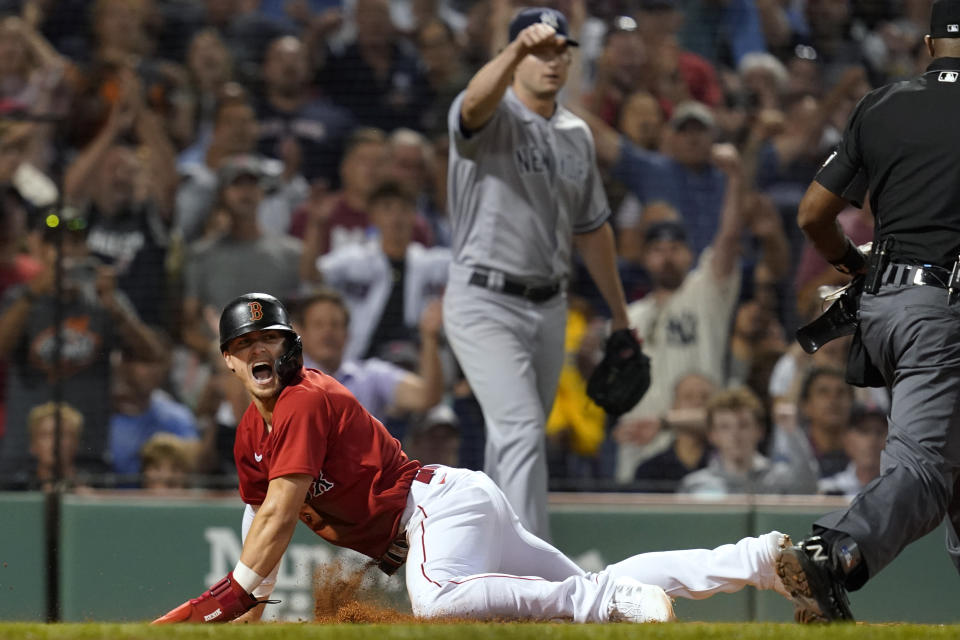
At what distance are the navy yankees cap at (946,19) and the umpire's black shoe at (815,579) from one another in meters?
1.68

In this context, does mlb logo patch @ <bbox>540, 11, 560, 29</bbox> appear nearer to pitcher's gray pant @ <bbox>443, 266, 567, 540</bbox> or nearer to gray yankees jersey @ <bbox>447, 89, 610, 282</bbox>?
gray yankees jersey @ <bbox>447, 89, 610, 282</bbox>

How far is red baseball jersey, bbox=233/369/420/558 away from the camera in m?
3.75

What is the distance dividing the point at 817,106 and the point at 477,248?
12.2 ft

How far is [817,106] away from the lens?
314 inches

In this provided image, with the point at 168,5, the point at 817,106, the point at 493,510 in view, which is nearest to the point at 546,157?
the point at 493,510

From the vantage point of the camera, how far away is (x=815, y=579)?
352 centimetres

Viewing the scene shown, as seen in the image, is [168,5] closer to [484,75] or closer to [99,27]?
[99,27]

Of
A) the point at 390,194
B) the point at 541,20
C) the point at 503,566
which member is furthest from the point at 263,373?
the point at 390,194

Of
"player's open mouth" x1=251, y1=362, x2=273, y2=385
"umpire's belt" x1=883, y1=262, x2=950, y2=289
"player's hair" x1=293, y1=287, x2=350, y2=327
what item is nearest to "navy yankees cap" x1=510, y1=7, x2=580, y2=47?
"umpire's belt" x1=883, y1=262, x2=950, y2=289

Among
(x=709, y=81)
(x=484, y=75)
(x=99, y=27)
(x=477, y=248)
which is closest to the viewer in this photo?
(x=484, y=75)

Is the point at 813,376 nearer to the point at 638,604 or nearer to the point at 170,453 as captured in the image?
the point at 638,604

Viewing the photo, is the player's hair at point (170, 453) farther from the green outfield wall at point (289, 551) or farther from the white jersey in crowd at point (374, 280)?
the white jersey in crowd at point (374, 280)

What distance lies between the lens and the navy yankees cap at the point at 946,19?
391 centimetres

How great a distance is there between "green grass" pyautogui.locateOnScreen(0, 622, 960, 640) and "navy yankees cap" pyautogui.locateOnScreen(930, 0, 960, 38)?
6.17 ft
